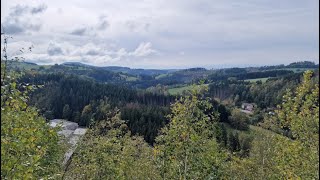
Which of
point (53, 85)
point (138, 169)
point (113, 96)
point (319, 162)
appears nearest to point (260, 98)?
point (113, 96)

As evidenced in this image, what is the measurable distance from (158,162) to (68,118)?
148m

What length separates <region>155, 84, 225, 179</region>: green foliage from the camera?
48.1 feet

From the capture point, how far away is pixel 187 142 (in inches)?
582

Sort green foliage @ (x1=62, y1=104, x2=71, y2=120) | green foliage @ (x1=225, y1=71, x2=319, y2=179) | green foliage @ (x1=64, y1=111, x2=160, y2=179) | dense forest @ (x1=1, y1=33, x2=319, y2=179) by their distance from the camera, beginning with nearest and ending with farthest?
dense forest @ (x1=1, y1=33, x2=319, y2=179) → green foliage @ (x1=225, y1=71, x2=319, y2=179) → green foliage @ (x1=64, y1=111, x2=160, y2=179) → green foliage @ (x1=62, y1=104, x2=71, y2=120)

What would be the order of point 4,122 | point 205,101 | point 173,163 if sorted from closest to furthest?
point 4,122, point 205,101, point 173,163

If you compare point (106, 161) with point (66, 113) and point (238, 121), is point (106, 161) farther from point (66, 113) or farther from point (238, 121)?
point (66, 113)

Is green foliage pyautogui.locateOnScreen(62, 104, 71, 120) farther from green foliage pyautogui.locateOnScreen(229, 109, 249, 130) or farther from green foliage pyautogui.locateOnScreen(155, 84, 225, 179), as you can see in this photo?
green foliage pyautogui.locateOnScreen(155, 84, 225, 179)

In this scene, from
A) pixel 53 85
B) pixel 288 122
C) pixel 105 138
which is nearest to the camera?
pixel 288 122

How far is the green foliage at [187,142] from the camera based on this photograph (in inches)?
577

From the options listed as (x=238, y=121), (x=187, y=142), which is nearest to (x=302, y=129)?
(x=187, y=142)

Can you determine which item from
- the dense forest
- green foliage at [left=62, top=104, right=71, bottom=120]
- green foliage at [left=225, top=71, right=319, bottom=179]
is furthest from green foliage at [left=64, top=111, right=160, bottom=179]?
green foliage at [left=62, top=104, right=71, bottom=120]

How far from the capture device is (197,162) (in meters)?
15.4

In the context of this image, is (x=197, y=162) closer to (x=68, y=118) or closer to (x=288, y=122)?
(x=288, y=122)

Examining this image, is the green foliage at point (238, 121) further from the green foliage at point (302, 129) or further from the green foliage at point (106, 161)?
the green foliage at point (302, 129)
